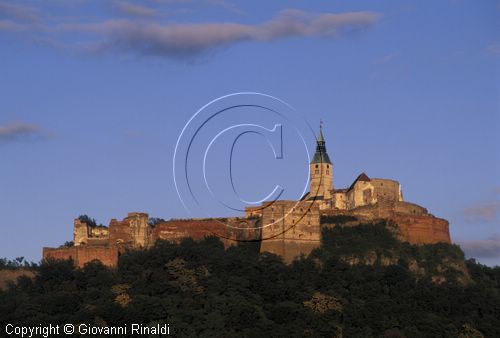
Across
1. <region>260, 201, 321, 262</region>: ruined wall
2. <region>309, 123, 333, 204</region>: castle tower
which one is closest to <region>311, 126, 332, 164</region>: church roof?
<region>309, 123, 333, 204</region>: castle tower

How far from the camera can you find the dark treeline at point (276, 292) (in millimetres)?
85625

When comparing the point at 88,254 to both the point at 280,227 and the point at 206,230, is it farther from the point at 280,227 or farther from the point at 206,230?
the point at 280,227

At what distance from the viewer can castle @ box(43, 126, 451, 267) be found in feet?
314

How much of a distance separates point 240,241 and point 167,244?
530 cm

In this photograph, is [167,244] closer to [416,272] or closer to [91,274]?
[91,274]

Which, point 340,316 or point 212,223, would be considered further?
point 212,223

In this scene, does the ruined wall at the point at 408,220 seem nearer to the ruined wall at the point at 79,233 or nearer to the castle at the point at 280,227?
the castle at the point at 280,227

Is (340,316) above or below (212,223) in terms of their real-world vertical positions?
below

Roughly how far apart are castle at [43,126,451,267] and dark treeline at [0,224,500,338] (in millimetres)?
1046

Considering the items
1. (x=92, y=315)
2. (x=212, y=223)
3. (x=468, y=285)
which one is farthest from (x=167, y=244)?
(x=468, y=285)

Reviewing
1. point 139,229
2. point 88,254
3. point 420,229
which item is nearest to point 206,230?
point 139,229

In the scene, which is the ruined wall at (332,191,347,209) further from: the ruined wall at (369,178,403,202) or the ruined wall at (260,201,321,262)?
the ruined wall at (260,201,321,262)

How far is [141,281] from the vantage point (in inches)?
3556

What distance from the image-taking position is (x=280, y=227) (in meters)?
95.3
